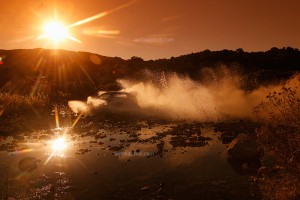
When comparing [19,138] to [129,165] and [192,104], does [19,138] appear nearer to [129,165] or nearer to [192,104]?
[129,165]

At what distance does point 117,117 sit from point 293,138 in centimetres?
2087

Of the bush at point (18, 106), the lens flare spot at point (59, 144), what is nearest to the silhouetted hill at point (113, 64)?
the bush at point (18, 106)

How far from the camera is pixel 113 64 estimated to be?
98.8 meters

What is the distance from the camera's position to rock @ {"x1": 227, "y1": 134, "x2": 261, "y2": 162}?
1491 cm

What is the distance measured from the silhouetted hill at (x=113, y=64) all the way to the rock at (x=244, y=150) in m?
54.5

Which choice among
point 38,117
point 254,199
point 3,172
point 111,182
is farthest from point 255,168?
point 38,117

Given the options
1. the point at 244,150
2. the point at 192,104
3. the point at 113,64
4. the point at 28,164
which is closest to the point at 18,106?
the point at 192,104

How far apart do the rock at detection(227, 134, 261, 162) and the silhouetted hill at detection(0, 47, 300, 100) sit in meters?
54.5

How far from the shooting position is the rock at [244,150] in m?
14.9

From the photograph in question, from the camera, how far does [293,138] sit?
10008 millimetres

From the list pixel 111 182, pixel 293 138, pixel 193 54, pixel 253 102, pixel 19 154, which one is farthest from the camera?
pixel 193 54

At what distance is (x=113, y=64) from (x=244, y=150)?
85752 mm

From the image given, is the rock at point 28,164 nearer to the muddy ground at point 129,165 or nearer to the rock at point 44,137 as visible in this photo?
the muddy ground at point 129,165

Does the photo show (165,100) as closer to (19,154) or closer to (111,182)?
(19,154)
